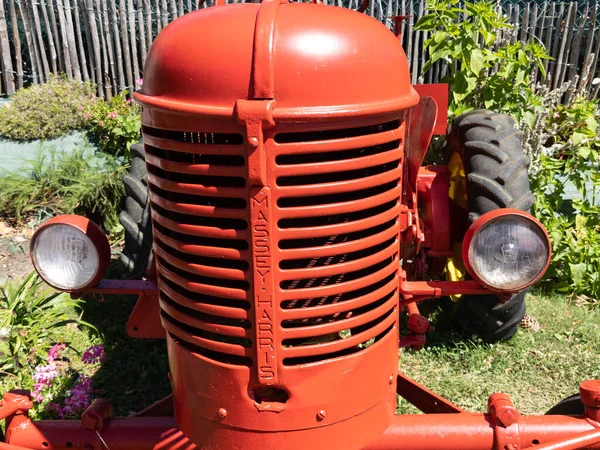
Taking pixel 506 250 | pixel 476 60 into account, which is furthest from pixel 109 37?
pixel 506 250

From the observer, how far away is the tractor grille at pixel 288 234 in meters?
1.81

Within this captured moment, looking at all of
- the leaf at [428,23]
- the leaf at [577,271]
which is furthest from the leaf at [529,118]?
the leaf at [577,271]

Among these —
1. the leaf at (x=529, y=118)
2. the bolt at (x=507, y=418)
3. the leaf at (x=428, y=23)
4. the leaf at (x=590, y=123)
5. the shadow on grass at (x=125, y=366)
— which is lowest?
the shadow on grass at (x=125, y=366)

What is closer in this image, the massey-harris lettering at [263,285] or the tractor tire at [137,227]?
the massey-harris lettering at [263,285]

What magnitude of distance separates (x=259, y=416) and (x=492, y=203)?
70.1 inches

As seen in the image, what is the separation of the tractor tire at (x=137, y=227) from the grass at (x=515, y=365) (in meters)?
1.61

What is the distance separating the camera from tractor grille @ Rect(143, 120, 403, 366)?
1.81 metres

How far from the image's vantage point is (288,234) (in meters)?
1.83

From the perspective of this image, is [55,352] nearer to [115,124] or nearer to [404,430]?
[404,430]

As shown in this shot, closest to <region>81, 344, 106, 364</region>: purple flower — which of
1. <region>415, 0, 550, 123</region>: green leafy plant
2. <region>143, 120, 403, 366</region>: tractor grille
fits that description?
<region>143, 120, 403, 366</region>: tractor grille

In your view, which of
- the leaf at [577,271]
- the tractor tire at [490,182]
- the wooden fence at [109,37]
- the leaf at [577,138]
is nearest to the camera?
the tractor tire at [490,182]

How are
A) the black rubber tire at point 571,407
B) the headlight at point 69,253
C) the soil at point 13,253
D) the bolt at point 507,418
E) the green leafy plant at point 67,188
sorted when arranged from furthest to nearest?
the green leafy plant at point 67,188
the soil at point 13,253
the black rubber tire at point 571,407
the headlight at point 69,253
the bolt at point 507,418

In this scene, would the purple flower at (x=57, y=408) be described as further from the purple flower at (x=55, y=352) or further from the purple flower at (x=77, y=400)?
the purple flower at (x=55, y=352)

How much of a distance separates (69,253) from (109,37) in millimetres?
6112
